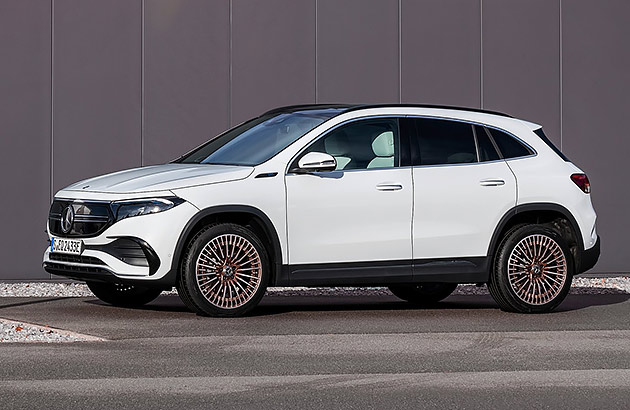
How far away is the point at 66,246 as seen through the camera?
10.9 meters

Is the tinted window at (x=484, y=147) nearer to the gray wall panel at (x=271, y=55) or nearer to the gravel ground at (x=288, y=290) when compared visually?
the gravel ground at (x=288, y=290)

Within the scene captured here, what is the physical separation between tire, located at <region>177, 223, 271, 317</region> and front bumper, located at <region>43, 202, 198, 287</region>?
19 centimetres

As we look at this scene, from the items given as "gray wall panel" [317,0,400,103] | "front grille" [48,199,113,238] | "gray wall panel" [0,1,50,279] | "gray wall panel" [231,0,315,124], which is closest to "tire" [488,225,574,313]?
"front grille" [48,199,113,238]

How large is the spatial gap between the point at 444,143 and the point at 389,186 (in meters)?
0.85

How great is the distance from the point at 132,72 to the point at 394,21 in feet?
11.6

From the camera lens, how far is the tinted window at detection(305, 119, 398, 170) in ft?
37.3

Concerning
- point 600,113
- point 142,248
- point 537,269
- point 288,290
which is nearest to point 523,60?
point 600,113

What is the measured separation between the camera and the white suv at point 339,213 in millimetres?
10641

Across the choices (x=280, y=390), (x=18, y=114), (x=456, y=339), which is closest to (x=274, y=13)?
(x=18, y=114)

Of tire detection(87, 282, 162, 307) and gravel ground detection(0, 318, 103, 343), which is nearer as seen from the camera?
gravel ground detection(0, 318, 103, 343)

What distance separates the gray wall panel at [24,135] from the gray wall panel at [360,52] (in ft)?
11.8

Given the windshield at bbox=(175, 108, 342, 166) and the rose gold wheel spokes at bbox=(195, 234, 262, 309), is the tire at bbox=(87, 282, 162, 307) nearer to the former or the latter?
the windshield at bbox=(175, 108, 342, 166)

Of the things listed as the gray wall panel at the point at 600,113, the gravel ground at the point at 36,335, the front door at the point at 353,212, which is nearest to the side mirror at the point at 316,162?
the front door at the point at 353,212

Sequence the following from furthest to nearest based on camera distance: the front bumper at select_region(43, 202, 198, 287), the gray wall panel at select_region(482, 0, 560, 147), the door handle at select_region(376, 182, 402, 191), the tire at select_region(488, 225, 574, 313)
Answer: the gray wall panel at select_region(482, 0, 560, 147), the tire at select_region(488, 225, 574, 313), the door handle at select_region(376, 182, 402, 191), the front bumper at select_region(43, 202, 198, 287)
